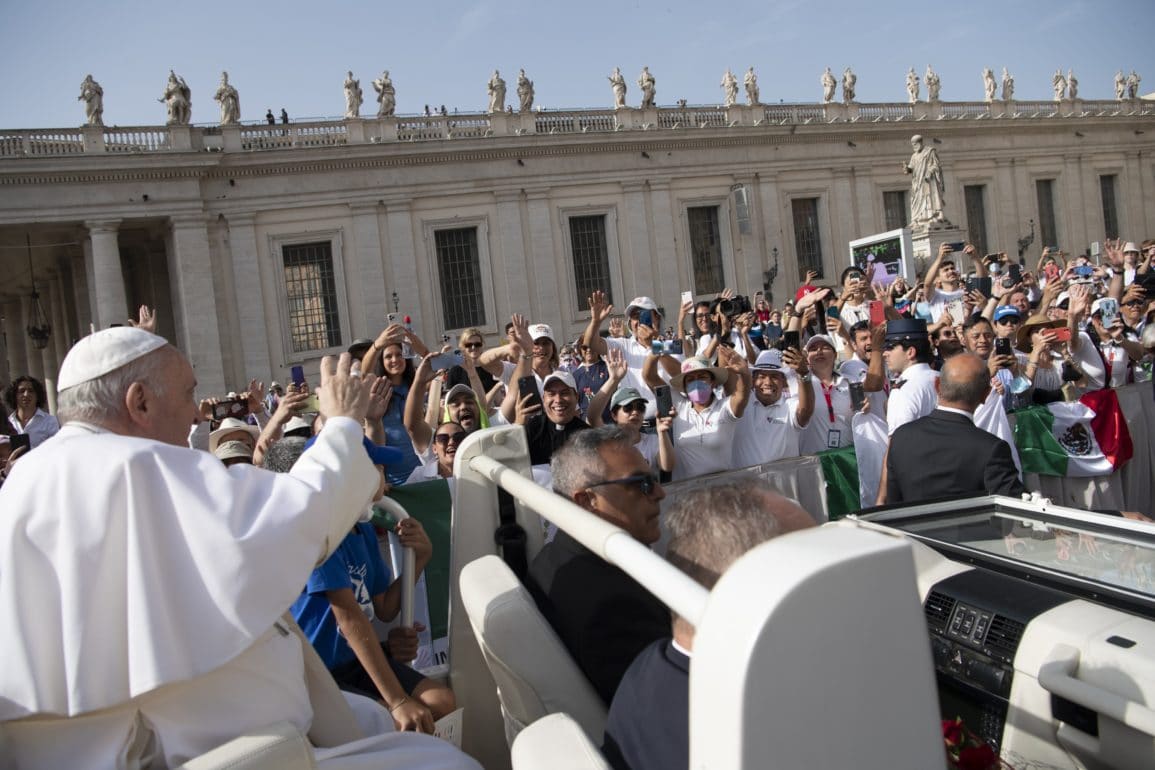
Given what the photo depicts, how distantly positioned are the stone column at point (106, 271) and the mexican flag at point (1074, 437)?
2711cm

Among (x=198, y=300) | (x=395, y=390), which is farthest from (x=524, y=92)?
(x=395, y=390)

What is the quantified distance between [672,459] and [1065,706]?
14.2 ft

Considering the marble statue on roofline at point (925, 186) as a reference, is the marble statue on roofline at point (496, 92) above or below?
above

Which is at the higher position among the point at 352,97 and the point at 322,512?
the point at 352,97

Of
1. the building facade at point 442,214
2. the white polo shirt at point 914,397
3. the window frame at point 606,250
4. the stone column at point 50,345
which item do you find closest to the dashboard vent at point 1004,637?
the white polo shirt at point 914,397

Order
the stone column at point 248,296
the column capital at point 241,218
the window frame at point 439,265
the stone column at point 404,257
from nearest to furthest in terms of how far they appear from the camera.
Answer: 1. the column capital at point 241,218
2. the stone column at point 248,296
3. the stone column at point 404,257
4. the window frame at point 439,265

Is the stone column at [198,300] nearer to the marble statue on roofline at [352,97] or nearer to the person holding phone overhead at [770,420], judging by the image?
the marble statue on roofline at [352,97]

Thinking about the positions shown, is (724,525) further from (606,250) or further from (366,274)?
(606,250)

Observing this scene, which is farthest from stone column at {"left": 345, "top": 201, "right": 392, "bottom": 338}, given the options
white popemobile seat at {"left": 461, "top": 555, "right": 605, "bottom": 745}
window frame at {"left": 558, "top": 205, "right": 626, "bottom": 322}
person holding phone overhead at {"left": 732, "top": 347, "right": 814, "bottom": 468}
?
white popemobile seat at {"left": 461, "top": 555, "right": 605, "bottom": 745}

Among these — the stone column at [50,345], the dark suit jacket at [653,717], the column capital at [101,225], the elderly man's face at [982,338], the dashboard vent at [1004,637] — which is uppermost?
the column capital at [101,225]

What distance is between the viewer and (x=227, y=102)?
96.6 feet

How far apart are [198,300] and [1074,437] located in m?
27.0

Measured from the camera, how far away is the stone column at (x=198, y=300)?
27.9 m

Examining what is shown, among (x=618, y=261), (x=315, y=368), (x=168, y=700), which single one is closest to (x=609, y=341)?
(x=168, y=700)
